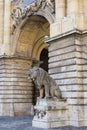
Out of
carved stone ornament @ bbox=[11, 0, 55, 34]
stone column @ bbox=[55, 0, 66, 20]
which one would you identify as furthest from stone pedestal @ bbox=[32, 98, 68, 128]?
carved stone ornament @ bbox=[11, 0, 55, 34]

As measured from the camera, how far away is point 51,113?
44.5 feet

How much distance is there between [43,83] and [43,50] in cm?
1132

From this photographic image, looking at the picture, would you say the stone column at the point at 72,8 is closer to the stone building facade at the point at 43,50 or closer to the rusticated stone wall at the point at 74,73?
the stone building facade at the point at 43,50

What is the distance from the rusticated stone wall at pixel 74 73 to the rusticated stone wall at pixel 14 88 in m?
6.84

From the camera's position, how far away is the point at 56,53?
50.5 ft

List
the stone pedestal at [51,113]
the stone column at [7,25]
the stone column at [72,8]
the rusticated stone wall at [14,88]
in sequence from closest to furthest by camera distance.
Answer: the stone pedestal at [51,113]
the stone column at [72,8]
the rusticated stone wall at [14,88]
the stone column at [7,25]

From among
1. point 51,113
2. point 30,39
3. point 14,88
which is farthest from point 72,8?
point 14,88

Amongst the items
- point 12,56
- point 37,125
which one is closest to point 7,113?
point 12,56

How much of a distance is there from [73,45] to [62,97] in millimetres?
2719

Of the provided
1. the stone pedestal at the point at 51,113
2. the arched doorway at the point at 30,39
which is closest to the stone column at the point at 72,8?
the stone pedestal at the point at 51,113

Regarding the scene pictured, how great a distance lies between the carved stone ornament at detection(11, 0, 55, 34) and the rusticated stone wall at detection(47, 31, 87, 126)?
3178 millimetres

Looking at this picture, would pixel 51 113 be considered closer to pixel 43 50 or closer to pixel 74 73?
pixel 74 73

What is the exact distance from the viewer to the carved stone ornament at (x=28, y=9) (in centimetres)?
1730

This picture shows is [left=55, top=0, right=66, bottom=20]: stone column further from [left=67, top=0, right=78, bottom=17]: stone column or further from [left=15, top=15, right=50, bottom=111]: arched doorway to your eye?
[left=15, top=15, right=50, bottom=111]: arched doorway
